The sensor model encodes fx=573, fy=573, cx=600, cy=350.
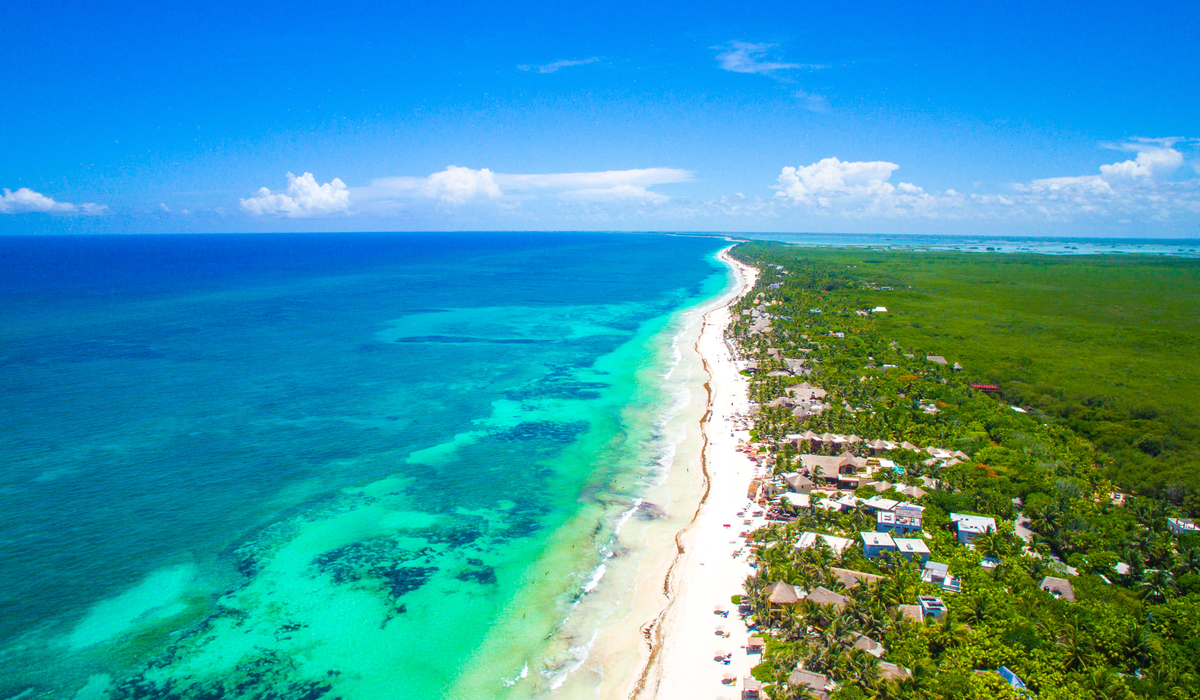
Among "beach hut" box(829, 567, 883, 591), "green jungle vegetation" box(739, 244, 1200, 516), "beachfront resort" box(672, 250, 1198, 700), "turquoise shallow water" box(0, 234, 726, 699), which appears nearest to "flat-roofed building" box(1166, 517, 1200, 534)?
"beachfront resort" box(672, 250, 1198, 700)

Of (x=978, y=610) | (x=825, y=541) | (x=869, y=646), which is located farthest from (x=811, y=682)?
(x=825, y=541)

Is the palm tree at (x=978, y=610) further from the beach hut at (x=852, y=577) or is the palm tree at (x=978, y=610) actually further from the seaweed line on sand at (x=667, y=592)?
the seaweed line on sand at (x=667, y=592)

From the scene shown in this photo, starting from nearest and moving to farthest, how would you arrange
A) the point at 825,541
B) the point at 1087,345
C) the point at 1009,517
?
1. the point at 825,541
2. the point at 1009,517
3. the point at 1087,345

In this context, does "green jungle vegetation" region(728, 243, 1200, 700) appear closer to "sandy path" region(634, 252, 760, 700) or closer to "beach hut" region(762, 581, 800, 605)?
"beach hut" region(762, 581, 800, 605)

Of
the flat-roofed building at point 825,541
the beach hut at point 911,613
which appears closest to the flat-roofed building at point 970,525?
the flat-roofed building at point 825,541

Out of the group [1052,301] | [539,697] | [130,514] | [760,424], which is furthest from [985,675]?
[1052,301]

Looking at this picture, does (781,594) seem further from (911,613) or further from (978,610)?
(978,610)
